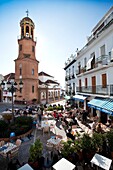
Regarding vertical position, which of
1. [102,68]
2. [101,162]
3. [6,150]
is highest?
[102,68]

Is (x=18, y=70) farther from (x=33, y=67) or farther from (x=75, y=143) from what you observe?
(x=75, y=143)

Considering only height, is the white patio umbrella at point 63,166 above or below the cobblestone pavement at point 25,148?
above

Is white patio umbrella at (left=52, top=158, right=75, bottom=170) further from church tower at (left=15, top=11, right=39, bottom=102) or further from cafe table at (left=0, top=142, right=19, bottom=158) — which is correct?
church tower at (left=15, top=11, right=39, bottom=102)

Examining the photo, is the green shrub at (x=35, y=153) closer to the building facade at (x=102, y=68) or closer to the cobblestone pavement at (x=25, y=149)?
the cobblestone pavement at (x=25, y=149)

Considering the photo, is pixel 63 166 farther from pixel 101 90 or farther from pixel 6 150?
pixel 101 90

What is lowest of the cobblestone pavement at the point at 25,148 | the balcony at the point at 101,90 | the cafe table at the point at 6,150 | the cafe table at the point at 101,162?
the cobblestone pavement at the point at 25,148

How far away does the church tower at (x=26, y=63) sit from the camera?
97.6 feet

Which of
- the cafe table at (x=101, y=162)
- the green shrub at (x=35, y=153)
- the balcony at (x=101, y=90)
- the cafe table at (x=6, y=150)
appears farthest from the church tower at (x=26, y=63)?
the cafe table at (x=101, y=162)

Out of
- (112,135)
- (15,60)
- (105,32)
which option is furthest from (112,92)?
(15,60)

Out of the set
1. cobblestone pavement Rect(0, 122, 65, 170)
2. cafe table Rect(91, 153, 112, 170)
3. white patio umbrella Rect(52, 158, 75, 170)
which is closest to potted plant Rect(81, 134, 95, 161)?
cafe table Rect(91, 153, 112, 170)

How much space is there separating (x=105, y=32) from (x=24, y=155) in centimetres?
1344

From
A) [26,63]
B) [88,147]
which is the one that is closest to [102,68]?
[88,147]

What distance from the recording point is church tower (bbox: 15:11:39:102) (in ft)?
97.6

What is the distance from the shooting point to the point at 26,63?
2970cm
